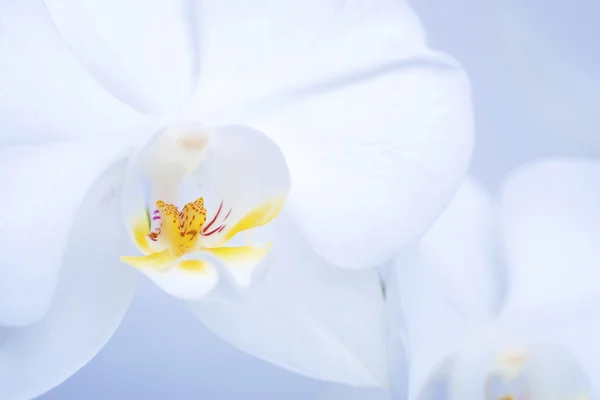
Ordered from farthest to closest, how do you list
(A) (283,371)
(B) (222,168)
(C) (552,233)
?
(A) (283,371), (C) (552,233), (B) (222,168)

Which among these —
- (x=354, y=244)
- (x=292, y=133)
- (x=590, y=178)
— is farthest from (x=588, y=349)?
(x=292, y=133)

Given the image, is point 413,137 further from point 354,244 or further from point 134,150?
point 134,150

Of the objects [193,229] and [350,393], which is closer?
[193,229]

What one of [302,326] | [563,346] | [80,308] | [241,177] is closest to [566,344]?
[563,346]

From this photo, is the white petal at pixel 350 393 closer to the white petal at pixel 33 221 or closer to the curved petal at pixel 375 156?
the curved petal at pixel 375 156

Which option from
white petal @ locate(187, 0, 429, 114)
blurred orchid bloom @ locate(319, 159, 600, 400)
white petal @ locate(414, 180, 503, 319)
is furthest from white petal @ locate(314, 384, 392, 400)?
white petal @ locate(187, 0, 429, 114)

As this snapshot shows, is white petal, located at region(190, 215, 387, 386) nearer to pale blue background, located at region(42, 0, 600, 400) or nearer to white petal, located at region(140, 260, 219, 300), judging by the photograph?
white petal, located at region(140, 260, 219, 300)

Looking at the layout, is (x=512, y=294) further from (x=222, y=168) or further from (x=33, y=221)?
(x=33, y=221)

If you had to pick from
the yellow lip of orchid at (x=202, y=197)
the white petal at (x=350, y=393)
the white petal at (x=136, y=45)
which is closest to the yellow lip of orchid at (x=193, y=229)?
the yellow lip of orchid at (x=202, y=197)
